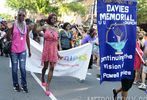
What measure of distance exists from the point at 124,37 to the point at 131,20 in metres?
→ 0.33

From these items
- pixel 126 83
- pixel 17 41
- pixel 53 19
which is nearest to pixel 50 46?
pixel 53 19

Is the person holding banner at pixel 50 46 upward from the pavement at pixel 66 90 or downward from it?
upward

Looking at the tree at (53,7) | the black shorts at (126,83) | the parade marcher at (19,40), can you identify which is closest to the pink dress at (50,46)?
the parade marcher at (19,40)

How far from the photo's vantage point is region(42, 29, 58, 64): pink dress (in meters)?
10.2

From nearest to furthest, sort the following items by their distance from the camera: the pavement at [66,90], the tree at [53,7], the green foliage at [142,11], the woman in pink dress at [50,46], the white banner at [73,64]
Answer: the pavement at [66,90] < the woman in pink dress at [50,46] < the white banner at [73,64] < the green foliage at [142,11] < the tree at [53,7]

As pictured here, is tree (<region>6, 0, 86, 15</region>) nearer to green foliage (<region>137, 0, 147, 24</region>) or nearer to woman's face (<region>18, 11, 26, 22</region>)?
green foliage (<region>137, 0, 147, 24</region>)

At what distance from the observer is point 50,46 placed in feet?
33.9

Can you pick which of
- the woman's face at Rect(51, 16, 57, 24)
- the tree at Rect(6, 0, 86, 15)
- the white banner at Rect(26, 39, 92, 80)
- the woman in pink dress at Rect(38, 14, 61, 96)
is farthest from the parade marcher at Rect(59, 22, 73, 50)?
the tree at Rect(6, 0, 86, 15)

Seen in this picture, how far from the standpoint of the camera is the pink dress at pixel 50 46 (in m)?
10.2

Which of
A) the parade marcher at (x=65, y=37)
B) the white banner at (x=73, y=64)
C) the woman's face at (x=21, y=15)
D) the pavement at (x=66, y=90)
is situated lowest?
the pavement at (x=66, y=90)

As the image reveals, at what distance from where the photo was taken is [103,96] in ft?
33.8

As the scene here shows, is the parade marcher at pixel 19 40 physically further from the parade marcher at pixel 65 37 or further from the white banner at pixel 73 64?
the parade marcher at pixel 65 37

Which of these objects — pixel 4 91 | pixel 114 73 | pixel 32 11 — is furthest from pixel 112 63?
pixel 32 11

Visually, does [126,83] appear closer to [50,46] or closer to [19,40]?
[50,46]
